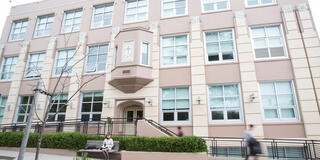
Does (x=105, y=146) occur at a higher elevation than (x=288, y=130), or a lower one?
lower

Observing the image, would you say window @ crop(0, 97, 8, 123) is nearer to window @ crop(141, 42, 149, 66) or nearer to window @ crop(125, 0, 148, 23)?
window @ crop(125, 0, 148, 23)

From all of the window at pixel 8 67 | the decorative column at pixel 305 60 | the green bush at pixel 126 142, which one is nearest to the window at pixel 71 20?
the window at pixel 8 67

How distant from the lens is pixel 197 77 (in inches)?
495

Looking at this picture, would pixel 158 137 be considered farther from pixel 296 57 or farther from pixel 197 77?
pixel 296 57

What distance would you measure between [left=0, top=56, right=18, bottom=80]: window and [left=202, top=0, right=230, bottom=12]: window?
17.5 metres

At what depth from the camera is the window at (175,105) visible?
1241cm

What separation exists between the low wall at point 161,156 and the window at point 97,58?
771cm

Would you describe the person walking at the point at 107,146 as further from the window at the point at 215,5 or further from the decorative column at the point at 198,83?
the window at the point at 215,5

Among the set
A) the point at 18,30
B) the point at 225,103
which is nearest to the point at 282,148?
the point at 225,103

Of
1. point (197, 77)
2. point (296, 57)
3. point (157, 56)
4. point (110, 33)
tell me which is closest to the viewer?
point (296, 57)

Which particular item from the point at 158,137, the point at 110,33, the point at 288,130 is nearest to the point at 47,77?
the point at 110,33

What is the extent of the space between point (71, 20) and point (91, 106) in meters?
8.70

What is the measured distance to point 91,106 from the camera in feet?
46.6

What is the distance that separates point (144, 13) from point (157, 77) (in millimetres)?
5921
